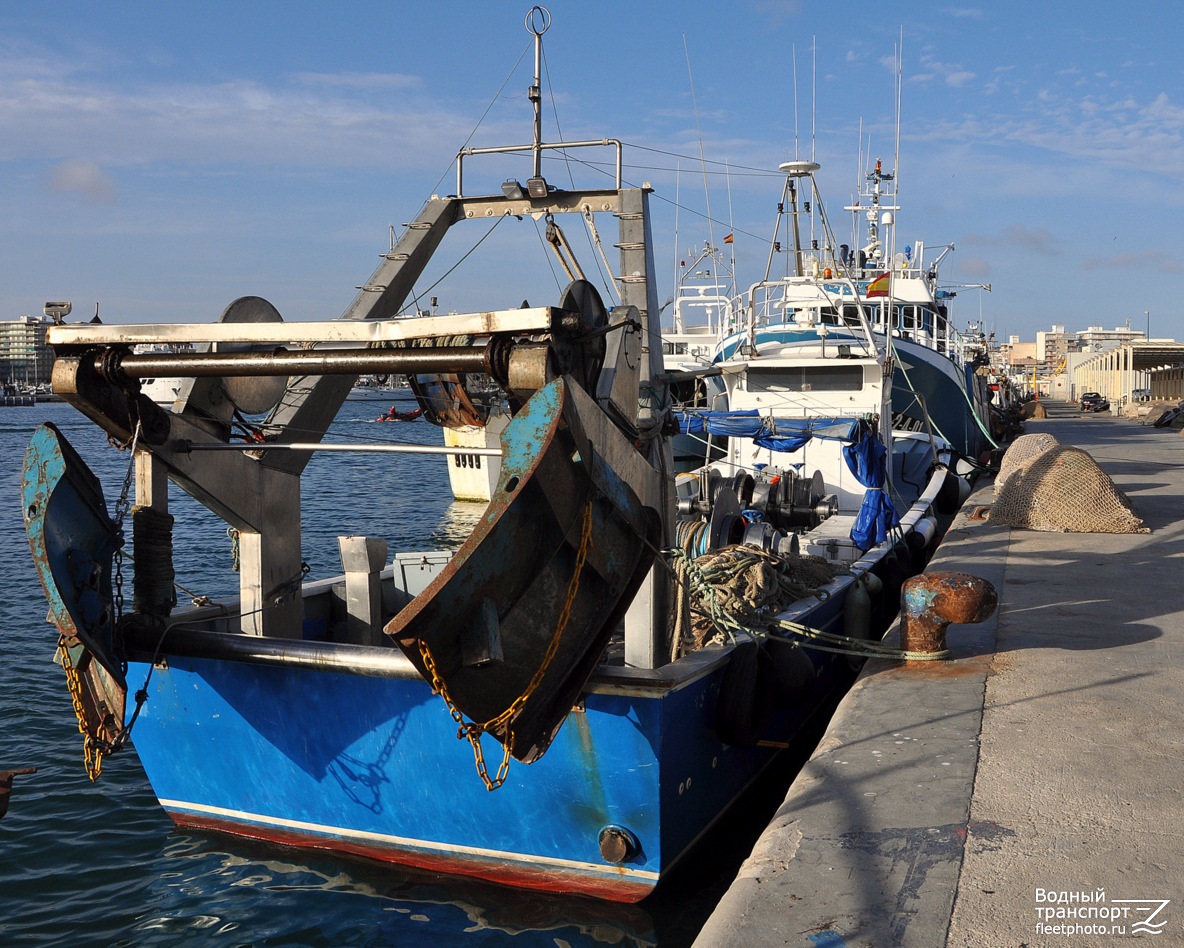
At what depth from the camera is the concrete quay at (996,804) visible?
3982 millimetres

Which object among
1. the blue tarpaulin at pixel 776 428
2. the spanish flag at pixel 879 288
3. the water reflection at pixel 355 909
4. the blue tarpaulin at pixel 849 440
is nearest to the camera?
the water reflection at pixel 355 909

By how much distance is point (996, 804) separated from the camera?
197 inches

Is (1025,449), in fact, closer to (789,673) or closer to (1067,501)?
(1067,501)

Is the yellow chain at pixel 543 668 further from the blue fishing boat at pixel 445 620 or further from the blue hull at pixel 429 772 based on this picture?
the blue hull at pixel 429 772

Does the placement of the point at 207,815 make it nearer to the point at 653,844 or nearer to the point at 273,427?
the point at 273,427

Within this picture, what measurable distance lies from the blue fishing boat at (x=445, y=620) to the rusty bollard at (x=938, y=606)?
2.14 feet

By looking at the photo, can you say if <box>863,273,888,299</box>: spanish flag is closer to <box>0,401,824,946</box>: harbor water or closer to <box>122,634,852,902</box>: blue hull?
<box>0,401,824,946</box>: harbor water

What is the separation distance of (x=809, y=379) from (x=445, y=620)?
13980 mm

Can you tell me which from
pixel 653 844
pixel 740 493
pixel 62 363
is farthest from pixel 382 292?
pixel 740 493

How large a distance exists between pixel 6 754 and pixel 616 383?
6.92 m

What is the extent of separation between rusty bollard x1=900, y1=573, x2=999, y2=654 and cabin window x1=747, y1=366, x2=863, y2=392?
1011 cm

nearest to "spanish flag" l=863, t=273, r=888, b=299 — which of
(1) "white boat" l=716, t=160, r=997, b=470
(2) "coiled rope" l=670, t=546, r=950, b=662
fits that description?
(1) "white boat" l=716, t=160, r=997, b=470

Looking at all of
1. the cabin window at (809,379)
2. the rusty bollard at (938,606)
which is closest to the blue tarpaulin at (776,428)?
the cabin window at (809,379)

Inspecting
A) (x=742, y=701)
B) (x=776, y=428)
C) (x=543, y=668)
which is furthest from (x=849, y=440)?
(x=543, y=668)
